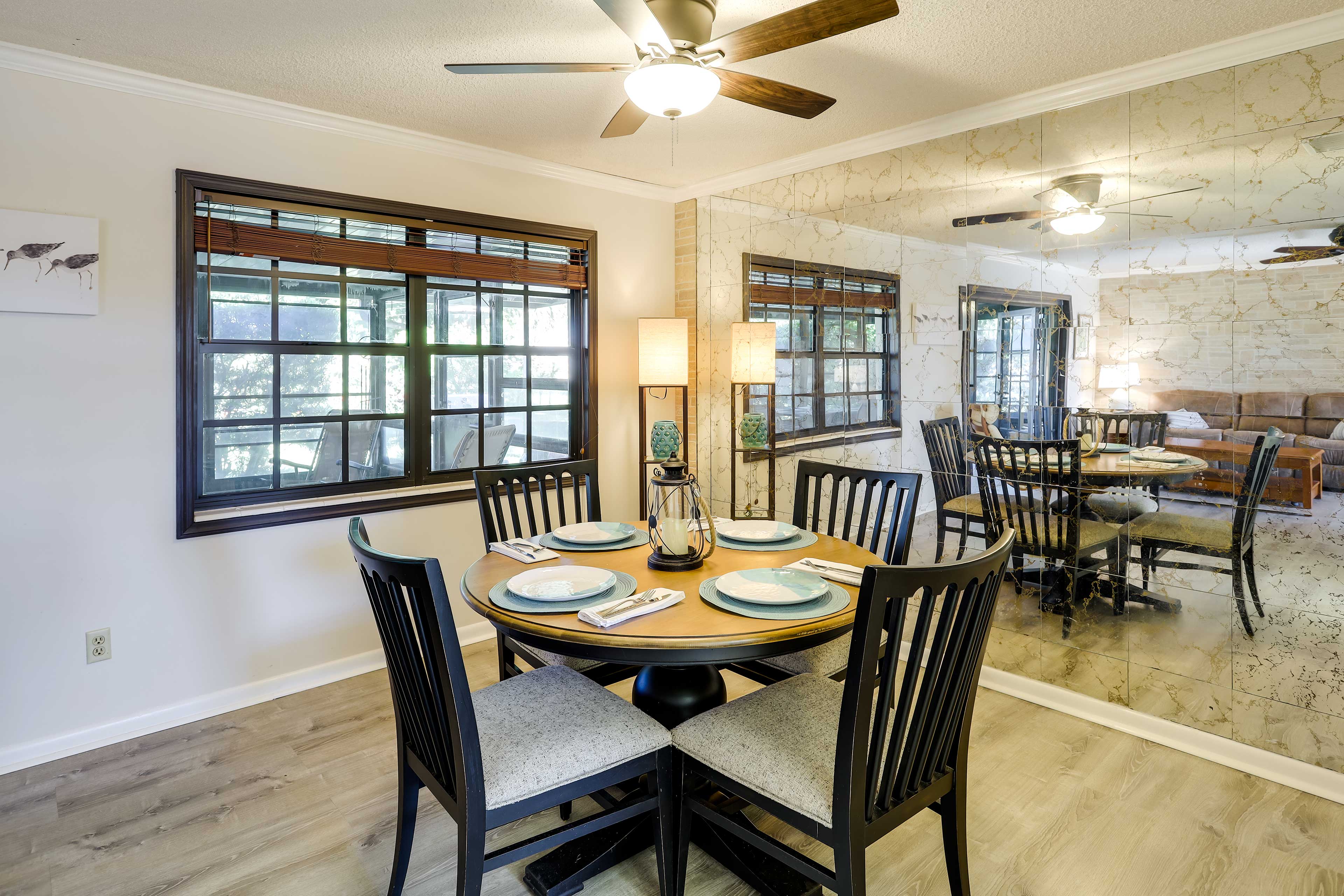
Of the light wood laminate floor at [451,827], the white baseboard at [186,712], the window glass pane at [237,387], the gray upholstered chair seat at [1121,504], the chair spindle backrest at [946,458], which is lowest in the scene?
the light wood laminate floor at [451,827]

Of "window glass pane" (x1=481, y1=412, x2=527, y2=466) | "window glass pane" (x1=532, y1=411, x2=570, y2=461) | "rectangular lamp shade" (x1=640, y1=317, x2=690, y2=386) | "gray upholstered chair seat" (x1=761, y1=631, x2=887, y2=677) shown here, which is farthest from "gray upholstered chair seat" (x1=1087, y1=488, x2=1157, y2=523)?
"window glass pane" (x1=481, y1=412, x2=527, y2=466)

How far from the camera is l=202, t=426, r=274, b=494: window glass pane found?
2.96 m

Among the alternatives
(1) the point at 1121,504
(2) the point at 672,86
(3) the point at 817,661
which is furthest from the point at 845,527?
(2) the point at 672,86

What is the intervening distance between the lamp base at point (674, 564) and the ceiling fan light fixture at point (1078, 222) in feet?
6.34

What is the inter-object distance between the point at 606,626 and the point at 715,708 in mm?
452

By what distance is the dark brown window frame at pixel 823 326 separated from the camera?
3422 millimetres

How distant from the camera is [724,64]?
8.05 ft

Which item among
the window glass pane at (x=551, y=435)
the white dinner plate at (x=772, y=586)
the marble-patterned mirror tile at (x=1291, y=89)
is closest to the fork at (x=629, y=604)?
the white dinner plate at (x=772, y=586)

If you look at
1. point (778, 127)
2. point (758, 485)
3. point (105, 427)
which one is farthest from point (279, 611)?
point (778, 127)

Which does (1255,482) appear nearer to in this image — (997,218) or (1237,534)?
(1237,534)

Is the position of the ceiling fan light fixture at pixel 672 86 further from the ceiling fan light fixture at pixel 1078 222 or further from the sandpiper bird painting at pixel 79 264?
the sandpiper bird painting at pixel 79 264

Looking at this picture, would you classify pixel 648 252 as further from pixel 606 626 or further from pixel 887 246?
pixel 606 626

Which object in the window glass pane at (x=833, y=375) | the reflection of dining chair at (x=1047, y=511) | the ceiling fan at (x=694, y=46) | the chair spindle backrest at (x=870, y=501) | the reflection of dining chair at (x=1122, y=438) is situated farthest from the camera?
the window glass pane at (x=833, y=375)

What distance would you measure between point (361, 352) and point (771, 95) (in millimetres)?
2140
